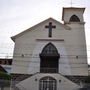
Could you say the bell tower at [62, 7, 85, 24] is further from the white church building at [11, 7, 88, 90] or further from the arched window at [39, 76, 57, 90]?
the arched window at [39, 76, 57, 90]

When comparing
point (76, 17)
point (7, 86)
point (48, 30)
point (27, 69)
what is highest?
point (76, 17)

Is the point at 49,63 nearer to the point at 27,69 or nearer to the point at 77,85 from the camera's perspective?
the point at 27,69

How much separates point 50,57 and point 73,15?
8.18 m

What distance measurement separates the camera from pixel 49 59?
29531mm

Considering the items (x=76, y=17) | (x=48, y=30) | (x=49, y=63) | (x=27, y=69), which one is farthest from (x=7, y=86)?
(x=76, y=17)

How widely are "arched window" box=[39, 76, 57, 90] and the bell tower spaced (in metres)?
9.62

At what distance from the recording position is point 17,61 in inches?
1149

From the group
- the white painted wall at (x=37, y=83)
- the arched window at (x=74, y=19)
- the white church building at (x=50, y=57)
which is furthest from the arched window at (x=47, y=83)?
the arched window at (x=74, y=19)

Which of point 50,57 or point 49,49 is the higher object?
point 49,49

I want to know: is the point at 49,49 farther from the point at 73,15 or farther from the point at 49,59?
the point at 73,15

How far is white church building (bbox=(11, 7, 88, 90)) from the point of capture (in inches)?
1065

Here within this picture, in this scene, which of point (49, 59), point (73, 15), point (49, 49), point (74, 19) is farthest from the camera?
point (73, 15)

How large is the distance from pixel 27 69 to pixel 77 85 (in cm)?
704

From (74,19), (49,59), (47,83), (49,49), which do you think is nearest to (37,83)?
(47,83)
